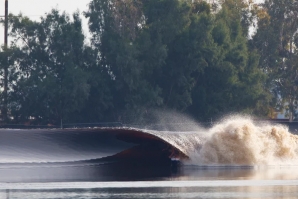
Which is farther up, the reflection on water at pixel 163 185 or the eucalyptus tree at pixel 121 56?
the eucalyptus tree at pixel 121 56

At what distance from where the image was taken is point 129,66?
196 feet

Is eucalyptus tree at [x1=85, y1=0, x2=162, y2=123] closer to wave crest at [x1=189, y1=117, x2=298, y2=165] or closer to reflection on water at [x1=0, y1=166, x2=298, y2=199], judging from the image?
wave crest at [x1=189, y1=117, x2=298, y2=165]

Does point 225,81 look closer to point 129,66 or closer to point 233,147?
point 129,66

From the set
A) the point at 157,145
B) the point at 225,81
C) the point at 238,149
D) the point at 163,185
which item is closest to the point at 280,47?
the point at 225,81

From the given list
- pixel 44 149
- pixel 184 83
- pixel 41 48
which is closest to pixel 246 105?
pixel 184 83

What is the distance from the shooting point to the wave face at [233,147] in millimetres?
31047

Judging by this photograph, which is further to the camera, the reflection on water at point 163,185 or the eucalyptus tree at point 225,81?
the eucalyptus tree at point 225,81

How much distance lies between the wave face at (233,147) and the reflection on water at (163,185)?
3.62 meters

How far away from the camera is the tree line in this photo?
58.7 meters

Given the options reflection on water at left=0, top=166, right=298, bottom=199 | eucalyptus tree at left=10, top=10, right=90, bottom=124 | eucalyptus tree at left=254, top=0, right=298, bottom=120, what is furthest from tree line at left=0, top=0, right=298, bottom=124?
reflection on water at left=0, top=166, right=298, bottom=199

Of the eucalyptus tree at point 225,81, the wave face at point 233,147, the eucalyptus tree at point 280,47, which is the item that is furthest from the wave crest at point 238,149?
the eucalyptus tree at point 280,47

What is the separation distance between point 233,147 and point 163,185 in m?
9.60

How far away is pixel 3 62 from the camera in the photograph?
59625 mm

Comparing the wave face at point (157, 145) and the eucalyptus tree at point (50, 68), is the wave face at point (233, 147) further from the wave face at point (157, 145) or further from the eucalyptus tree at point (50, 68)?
the eucalyptus tree at point (50, 68)
